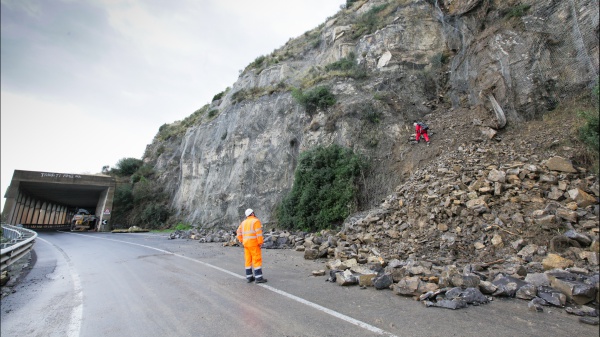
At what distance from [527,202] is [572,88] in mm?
5512

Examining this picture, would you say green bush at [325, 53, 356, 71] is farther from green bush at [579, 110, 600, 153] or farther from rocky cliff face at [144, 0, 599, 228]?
green bush at [579, 110, 600, 153]

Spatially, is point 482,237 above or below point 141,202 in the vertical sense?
below

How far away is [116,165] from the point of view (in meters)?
37.2

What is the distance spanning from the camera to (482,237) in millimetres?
7410

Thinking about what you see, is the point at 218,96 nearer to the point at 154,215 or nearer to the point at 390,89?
the point at 154,215

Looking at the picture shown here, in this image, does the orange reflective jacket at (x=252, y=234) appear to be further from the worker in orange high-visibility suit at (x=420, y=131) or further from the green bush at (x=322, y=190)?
the worker in orange high-visibility suit at (x=420, y=131)

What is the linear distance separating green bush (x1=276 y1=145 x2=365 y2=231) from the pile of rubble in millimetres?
1982

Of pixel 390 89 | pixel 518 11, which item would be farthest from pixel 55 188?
pixel 518 11

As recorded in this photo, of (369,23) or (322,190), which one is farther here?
(369,23)

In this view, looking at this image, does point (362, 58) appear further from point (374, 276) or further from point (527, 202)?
point (374, 276)

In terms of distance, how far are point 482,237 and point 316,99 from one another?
1163cm

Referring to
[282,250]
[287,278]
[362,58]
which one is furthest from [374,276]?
[362,58]

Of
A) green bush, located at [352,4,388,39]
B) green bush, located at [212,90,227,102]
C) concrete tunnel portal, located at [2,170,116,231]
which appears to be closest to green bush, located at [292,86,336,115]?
green bush, located at [352,4,388,39]

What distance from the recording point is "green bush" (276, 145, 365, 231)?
12.9 m
